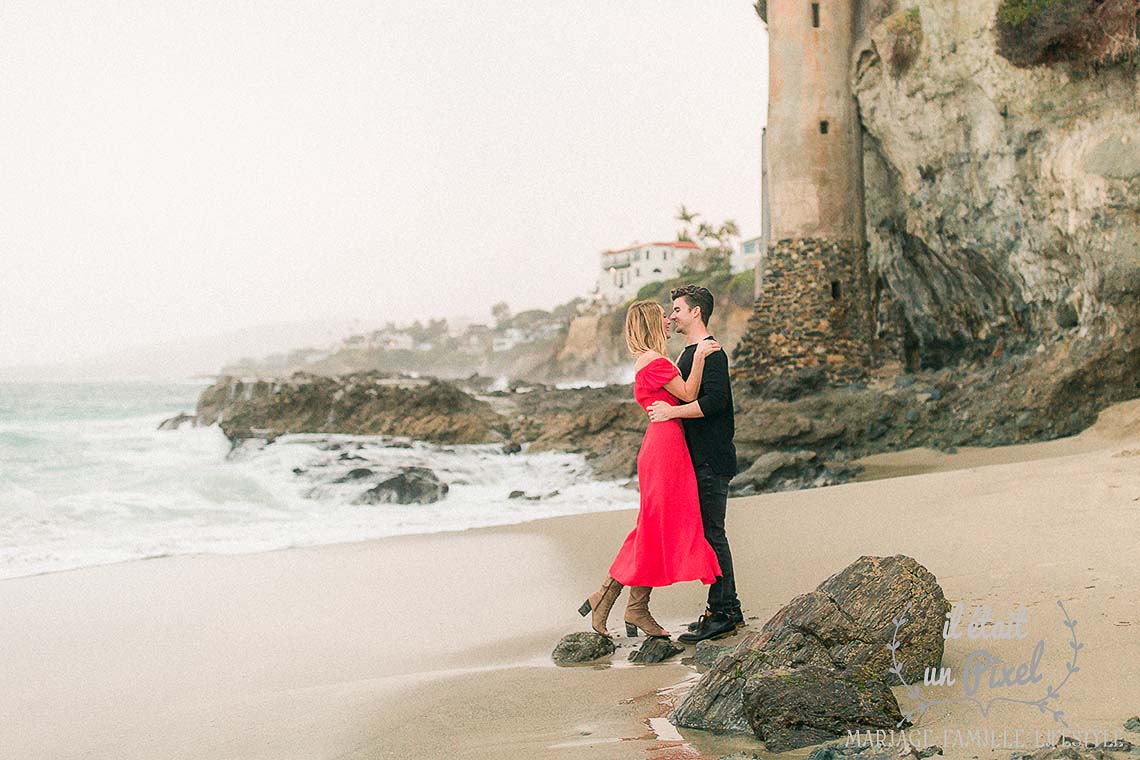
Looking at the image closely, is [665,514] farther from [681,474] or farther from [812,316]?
[812,316]

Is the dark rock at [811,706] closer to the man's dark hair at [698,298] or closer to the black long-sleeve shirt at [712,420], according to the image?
the black long-sleeve shirt at [712,420]

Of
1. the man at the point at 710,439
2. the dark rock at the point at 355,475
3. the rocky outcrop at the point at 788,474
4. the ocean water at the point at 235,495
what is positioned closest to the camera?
the man at the point at 710,439

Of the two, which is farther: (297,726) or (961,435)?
(961,435)

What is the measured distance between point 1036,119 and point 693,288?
11974 mm

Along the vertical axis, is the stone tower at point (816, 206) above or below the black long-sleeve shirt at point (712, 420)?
above

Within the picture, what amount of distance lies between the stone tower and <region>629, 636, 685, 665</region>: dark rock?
52.6ft

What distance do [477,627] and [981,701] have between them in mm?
3141

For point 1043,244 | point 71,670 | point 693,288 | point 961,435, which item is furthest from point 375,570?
point 1043,244

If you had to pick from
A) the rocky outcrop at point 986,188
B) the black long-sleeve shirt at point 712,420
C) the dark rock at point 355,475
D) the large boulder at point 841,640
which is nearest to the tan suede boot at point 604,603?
the black long-sleeve shirt at point 712,420

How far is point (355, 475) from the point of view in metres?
13.9

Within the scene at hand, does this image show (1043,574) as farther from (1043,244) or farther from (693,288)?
(1043,244)

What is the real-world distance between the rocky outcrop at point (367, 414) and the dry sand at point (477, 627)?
11900 millimetres

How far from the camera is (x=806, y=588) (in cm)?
545

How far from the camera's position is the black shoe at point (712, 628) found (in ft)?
15.0
